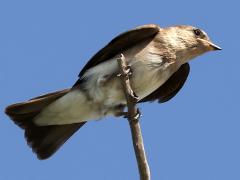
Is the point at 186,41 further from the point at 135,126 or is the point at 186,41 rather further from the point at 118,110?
the point at 135,126

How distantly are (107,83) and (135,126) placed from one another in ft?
5.04

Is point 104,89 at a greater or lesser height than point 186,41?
lesser

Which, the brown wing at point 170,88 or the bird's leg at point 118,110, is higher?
the brown wing at point 170,88

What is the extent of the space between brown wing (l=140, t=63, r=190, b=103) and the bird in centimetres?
12

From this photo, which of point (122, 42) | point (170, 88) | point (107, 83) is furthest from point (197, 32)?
point (107, 83)

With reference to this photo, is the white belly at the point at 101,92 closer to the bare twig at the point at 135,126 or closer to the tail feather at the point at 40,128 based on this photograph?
the tail feather at the point at 40,128

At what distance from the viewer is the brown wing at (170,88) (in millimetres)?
10680

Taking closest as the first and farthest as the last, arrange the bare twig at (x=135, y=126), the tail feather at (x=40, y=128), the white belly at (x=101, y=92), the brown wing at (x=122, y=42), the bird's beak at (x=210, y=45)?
the bare twig at (x=135, y=126), the white belly at (x=101, y=92), the brown wing at (x=122, y=42), the tail feather at (x=40, y=128), the bird's beak at (x=210, y=45)

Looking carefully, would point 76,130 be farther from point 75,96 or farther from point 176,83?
point 176,83

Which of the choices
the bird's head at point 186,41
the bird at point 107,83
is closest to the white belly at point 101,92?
the bird at point 107,83

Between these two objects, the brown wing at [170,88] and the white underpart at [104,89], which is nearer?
the white underpart at [104,89]

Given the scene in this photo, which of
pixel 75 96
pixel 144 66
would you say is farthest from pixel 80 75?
pixel 144 66

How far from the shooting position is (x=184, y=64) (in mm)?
10625

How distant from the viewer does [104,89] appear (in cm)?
959
